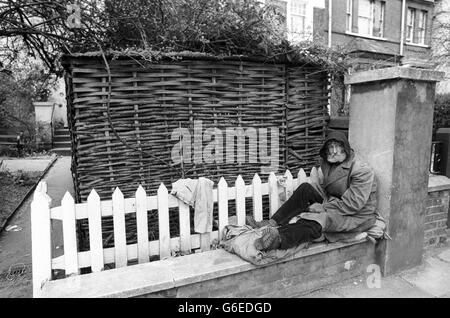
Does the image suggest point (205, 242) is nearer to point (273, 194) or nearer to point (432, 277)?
point (273, 194)

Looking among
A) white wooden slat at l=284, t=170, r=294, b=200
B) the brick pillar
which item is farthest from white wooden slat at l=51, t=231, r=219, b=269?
the brick pillar

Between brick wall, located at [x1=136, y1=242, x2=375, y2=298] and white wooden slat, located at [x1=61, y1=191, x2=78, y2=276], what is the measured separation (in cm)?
72

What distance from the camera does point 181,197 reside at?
10.3 feet

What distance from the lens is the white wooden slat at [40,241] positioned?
100 inches

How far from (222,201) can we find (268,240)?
0.67 meters

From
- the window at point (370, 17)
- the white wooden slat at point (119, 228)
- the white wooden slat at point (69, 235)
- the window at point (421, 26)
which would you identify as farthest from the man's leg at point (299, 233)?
the window at point (421, 26)

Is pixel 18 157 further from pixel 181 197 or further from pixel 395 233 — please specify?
pixel 395 233

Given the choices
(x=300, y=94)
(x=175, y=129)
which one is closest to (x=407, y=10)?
(x=300, y=94)

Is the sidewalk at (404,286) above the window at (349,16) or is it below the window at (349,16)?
below

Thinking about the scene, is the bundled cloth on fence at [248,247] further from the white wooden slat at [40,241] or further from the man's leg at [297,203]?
the white wooden slat at [40,241]

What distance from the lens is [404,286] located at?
3404 millimetres

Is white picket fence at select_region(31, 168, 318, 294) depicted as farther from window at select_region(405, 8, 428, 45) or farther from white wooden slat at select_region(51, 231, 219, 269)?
window at select_region(405, 8, 428, 45)

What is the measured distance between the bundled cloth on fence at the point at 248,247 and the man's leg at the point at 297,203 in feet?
1.21

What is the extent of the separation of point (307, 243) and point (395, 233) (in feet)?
3.68
